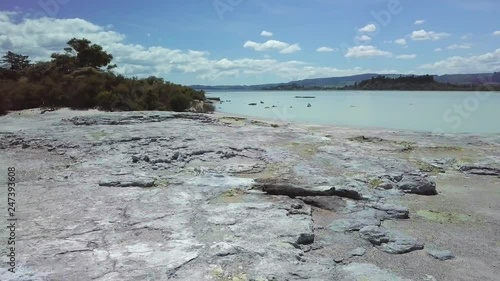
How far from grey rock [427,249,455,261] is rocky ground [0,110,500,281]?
0.06 ft

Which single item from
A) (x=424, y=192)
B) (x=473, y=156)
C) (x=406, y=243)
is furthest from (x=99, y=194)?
(x=473, y=156)

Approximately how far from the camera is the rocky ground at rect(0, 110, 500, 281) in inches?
132

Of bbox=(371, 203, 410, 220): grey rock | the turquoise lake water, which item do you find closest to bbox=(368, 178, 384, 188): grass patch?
bbox=(371, 203, 410, 220): grey rock

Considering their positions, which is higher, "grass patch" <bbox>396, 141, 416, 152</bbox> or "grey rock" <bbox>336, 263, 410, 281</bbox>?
"grey rock" <bbox>336, 263, 410, 281</bbox>

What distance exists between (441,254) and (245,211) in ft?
6.30

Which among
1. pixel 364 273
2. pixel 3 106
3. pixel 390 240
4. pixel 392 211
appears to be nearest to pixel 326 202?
pixel 392 211

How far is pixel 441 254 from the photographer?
3.75 metres

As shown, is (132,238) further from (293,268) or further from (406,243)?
(406,243)

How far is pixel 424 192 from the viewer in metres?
5.82

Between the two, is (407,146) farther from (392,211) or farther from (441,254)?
(441,254)

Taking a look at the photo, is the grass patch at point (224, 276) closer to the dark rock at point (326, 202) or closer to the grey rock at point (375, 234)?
the grey rock at point (375, 234)

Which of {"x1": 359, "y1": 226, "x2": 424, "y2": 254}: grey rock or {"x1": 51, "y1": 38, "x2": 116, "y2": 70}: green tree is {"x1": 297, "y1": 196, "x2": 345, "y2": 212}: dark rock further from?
{"x1": 51, "y1": 38, "x2": 116, "y2": 70}: green tree

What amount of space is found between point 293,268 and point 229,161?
4161 millimetres

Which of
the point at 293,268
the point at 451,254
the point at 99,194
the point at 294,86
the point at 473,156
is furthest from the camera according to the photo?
the point at 294,86
